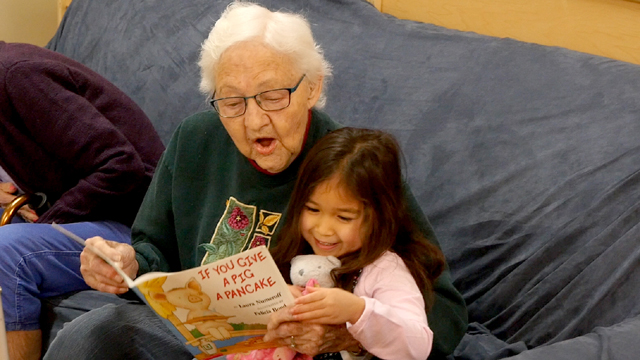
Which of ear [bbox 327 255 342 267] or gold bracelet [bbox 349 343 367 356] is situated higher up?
ear [bbox 327 255 342 267]

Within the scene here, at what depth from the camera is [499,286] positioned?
1517 millimetres

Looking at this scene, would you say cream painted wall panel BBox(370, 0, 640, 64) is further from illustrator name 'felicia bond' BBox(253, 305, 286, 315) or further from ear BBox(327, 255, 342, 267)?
illustrator name 'felicia bond' BBox(253, 305, 286, 315)

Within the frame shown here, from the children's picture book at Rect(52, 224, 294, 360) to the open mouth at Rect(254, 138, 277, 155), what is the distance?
0.32 m

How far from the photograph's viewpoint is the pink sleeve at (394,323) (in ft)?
3.40

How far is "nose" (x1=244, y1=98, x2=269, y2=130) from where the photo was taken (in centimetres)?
122

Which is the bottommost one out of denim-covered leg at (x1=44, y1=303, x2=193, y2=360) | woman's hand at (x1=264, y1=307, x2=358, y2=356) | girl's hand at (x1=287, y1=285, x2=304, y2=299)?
denim-covered leg at (x1=44, y1=303, x2=193, y2=360)


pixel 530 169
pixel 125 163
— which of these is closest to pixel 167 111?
pixel 125 163

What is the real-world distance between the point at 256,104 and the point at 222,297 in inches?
14.5

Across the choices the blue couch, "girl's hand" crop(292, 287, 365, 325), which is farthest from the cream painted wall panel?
"girl's hand" crop(292, 287, 365, 325)

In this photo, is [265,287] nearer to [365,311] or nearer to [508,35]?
[365,311]

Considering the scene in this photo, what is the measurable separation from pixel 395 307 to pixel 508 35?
1.07 m

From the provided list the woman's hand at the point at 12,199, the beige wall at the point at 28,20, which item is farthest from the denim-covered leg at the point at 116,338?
the beige wall at the point at 28,20

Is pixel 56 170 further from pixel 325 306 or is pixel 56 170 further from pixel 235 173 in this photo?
pixel 325 306

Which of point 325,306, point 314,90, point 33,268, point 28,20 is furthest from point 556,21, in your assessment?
point 28,20
